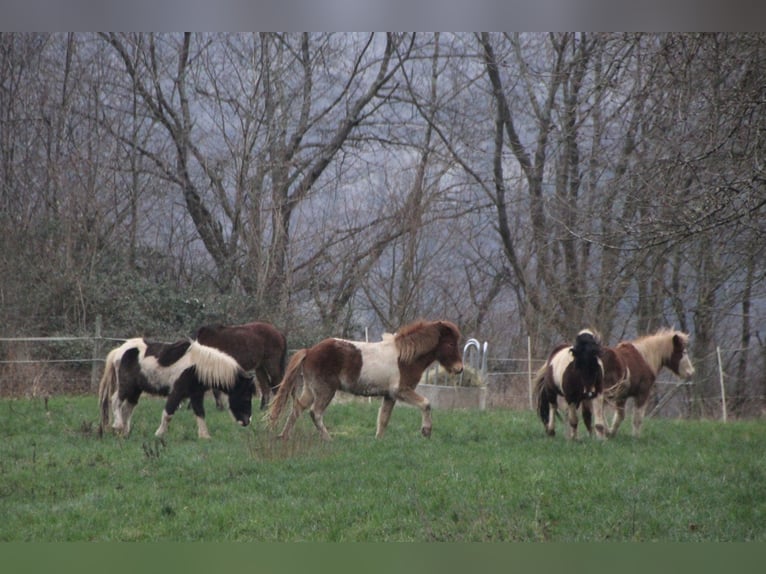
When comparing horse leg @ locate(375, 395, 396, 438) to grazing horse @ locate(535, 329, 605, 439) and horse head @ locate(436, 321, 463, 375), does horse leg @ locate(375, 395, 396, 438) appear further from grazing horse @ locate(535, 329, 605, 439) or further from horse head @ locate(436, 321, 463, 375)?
grazing horse @ locate(535, 329, 605, 439)

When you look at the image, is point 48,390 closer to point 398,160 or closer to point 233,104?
point 233,104

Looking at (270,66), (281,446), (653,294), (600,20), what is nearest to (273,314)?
(270,66)

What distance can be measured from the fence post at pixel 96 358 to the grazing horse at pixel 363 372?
5113 mm

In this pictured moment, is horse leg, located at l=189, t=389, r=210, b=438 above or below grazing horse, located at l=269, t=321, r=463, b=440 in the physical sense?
below

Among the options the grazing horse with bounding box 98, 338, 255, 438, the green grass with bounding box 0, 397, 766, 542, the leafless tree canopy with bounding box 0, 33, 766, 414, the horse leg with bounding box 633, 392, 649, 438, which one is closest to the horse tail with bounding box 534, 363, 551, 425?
the green grass with bounding box 0, 397, 766, 542

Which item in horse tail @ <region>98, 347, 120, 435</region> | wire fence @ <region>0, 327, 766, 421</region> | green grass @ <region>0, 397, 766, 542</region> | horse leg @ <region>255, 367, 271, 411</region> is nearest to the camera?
green grass @ <region>0, 397, 766, 542</region>

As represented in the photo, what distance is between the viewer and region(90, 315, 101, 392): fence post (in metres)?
13.1

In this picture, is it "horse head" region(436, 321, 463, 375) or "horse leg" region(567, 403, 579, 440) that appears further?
"horse head" region(436, 321, 463, 375)

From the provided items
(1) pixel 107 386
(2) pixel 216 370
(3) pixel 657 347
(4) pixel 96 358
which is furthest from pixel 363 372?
(4) pixel 96 358

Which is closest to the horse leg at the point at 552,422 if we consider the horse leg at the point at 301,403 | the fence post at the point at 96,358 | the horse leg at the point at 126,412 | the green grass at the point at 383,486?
the green grass at the point at 383,486

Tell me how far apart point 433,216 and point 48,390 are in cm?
724

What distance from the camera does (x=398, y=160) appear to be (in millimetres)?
17109

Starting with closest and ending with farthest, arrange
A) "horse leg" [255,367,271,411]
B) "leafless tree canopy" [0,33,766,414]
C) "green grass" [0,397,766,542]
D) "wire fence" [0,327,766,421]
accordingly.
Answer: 1. "green grass" [0,397,766,542]
2. "horse leg" [255,367,271,411]
3. "wire fence" [0,327,766,421]
4. "leafless tree canopy" [0,33,766,414]

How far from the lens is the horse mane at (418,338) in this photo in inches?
359
